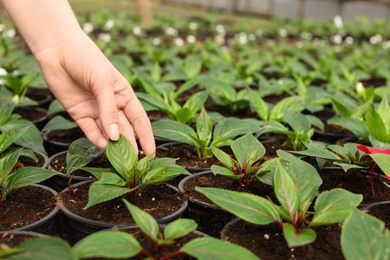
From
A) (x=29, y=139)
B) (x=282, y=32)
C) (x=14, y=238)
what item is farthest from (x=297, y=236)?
(x=282, y=32)

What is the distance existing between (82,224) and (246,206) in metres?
0.57

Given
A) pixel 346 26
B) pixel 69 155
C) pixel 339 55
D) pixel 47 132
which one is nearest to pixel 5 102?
pixel 47 132

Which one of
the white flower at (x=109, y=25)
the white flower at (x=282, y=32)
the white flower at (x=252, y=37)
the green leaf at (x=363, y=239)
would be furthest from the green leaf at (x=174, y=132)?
the white flower at (x=282, y=32)

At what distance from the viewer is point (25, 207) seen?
1854 millimetres

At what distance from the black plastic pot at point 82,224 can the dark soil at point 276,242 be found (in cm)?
21

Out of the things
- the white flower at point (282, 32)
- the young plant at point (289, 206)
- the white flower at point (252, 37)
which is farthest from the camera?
the white flower at point (282, 32)

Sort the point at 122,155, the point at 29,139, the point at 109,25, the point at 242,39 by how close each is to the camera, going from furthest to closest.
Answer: the point at 109,25, the point at 242,39, the point at 29,139, the point at 122,155

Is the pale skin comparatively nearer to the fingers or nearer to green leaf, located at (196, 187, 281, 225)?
the fingers

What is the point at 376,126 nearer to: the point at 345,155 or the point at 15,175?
the point at 345,155

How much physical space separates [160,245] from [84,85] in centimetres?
81

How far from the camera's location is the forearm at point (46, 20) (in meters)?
1.99

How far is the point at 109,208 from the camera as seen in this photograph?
1836mm

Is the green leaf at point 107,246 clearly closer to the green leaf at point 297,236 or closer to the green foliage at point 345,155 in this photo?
the green leaf at point 297,236

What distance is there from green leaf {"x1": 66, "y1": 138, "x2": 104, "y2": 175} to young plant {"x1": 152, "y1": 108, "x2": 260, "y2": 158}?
0.31m
